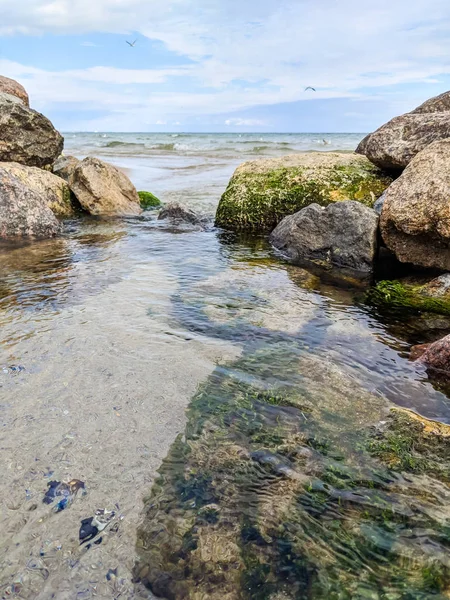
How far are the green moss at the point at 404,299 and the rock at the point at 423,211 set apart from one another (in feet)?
1.64

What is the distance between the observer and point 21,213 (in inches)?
353

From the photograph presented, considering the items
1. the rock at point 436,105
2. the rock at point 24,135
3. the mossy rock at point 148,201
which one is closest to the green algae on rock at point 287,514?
the rock at point 436,105

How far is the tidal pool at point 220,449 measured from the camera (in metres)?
2.16

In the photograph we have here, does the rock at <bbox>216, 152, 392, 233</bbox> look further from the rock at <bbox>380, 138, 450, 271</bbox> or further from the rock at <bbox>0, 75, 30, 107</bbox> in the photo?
the rock at <bbox>0, 75, 30, 107</bbox>

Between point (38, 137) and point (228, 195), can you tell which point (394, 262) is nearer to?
point (228, 195)

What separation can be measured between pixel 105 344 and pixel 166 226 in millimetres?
6245

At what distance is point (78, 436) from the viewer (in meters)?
3.08

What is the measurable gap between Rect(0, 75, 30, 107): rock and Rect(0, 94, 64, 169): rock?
2.56m

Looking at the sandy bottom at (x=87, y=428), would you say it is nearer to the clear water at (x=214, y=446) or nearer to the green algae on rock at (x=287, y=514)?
the clear water at (x=214, y=446)

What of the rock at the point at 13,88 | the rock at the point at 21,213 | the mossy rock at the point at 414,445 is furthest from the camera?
the rock at the point at 13,88

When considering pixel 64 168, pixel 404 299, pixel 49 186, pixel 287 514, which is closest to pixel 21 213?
pixel 49 186

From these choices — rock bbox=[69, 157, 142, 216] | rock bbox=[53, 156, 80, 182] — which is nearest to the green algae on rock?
rock bbox=[69, 157, 142, 216]

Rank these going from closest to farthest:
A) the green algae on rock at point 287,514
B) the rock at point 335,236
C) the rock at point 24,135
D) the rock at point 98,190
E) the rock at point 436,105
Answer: the green algae on rock at point 287,514
the rock at point 335,236
the rock at point 436,105
the rock at point 24,135
the rock at point 98,190

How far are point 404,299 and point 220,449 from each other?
3.81 metres
